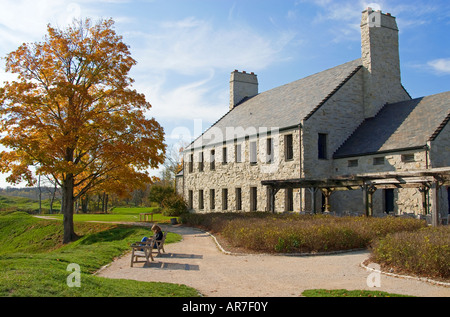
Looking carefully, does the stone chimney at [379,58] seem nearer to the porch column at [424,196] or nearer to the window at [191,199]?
the porch column at [424,196]

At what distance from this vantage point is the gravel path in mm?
8062

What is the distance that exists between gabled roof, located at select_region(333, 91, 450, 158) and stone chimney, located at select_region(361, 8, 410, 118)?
3.10 feet

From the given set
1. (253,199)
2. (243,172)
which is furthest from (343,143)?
(243,172)

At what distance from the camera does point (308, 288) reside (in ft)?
26.9

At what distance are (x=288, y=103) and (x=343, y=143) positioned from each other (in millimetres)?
5196

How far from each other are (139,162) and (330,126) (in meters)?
11.9

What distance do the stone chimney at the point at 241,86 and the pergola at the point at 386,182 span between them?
1730cm

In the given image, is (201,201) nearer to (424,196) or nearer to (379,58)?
(379,58)

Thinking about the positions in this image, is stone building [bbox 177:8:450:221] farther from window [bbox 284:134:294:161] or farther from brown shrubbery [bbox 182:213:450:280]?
brown shrubbery [bbox 182:213:450:280]

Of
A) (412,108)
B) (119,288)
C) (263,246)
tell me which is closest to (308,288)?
(119,288)

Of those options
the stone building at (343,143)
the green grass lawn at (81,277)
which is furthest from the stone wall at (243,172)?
the green grass lawn at (81,277)

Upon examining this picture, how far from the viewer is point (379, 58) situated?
25.9m

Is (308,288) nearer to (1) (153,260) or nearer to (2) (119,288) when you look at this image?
(2) (119,288)

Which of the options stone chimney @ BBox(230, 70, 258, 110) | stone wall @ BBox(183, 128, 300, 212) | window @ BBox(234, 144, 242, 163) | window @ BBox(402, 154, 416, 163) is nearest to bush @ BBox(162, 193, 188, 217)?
stone wall @ BBox(183, 128, 300, 212)
